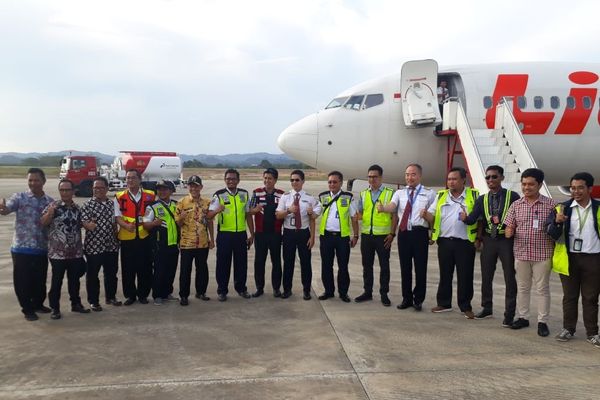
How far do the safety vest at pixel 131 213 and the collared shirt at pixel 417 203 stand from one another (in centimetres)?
342

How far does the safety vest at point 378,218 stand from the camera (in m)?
6.60

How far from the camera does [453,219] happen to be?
6168mm

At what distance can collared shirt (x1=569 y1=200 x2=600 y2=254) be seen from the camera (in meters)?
4.98

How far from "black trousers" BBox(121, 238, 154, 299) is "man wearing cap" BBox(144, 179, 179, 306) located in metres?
0.11

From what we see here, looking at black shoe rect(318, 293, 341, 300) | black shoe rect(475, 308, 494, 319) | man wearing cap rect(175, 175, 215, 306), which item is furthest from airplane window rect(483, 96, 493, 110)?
man wearing cap rect(175, 175, 215, 306)

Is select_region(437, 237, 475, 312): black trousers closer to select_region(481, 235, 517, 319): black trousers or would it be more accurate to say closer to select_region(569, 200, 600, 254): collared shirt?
select_region(481, 235, 517, 319): black trousers

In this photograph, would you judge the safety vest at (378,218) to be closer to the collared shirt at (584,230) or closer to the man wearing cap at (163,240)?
the collared shirt at (584,230)

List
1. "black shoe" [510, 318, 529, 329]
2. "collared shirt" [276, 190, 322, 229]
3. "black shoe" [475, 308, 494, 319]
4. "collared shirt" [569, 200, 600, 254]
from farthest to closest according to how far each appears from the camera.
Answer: "collared shirt" [276, 190, 322, 229], "black shoe" [475, 308, 494, 319], "black shoe" [510, 318, 529, 329], "collared shirt" [569, 200, 600, 254]

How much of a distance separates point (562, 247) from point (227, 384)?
3794 millimetres

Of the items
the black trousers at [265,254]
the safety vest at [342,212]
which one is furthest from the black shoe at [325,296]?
the safety vest at [342,212]

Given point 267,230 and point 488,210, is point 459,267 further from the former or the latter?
point 267,230

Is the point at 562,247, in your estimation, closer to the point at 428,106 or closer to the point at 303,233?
the point at 303,233

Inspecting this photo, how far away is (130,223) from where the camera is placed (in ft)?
21.0

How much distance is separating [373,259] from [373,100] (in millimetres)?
7105
